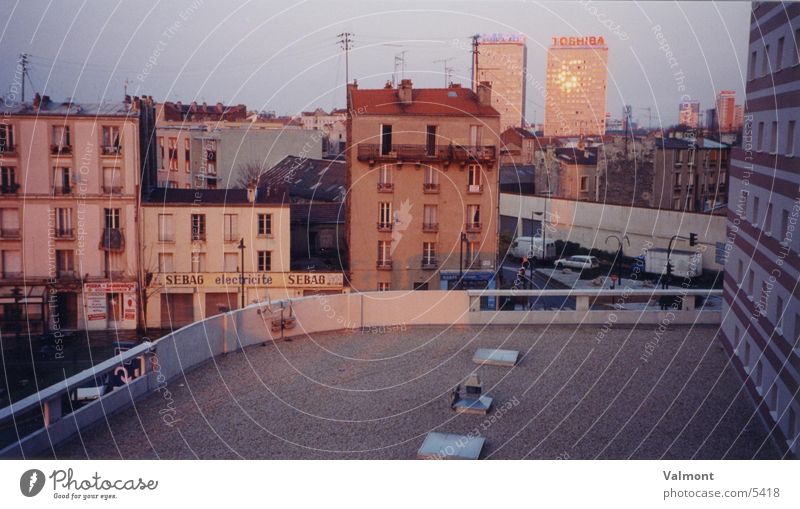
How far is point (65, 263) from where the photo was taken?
241 inches

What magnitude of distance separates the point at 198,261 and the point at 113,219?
67cm

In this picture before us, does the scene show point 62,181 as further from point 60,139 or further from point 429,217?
point 429,217

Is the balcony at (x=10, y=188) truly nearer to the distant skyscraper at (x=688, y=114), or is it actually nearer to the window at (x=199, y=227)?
the window at (x=199, y=227)

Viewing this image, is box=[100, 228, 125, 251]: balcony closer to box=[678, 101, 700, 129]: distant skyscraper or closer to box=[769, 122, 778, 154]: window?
box=[769, 122, 778, 154]: window

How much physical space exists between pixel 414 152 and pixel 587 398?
3681 mm

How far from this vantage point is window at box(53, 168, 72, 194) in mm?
6020

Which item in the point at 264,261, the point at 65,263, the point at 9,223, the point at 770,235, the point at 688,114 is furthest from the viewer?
the point at 688,114

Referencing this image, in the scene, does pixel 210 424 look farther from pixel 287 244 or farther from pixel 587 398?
pixel 287 244

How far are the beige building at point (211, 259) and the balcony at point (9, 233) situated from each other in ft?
3.19

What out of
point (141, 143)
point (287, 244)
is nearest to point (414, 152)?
point (287, 244)

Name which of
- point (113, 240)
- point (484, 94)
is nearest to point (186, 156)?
point (113, 240)

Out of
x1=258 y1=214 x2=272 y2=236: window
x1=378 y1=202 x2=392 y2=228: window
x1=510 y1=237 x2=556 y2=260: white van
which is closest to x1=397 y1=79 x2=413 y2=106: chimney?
x1=378 y1=202 x2=392 y2=228: window

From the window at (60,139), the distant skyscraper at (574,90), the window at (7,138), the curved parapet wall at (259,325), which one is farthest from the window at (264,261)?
the distant skyscraper at (574,90)

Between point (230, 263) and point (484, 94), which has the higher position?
point (484, 94)
